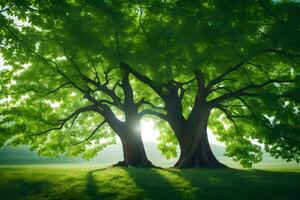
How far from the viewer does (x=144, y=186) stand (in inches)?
650

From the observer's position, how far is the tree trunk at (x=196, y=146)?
1013 inches

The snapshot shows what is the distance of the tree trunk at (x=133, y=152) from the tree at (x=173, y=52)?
1.20m

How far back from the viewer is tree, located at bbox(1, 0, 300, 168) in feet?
62.8

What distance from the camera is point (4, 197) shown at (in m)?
16.5

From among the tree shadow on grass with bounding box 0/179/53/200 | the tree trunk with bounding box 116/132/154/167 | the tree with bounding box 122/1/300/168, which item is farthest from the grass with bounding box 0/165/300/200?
the tree trunk with bounding box 116/132/154/167

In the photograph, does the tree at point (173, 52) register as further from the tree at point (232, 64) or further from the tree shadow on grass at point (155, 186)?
the tree shadow on grass at point (155, 186)

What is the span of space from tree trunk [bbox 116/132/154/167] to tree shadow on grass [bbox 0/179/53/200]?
908cm

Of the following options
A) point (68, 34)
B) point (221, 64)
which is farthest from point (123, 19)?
point (221, 64)

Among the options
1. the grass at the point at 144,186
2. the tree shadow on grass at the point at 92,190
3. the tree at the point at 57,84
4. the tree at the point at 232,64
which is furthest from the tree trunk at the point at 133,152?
the tree shadow on grass at the point at 92,190

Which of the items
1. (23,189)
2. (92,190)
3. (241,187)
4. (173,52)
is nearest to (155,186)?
(92,190)

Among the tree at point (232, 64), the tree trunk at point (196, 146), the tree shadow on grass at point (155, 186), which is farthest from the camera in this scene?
the tree trunk at point (196, 146)

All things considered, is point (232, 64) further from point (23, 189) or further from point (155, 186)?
point (23, 189)

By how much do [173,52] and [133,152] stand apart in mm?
9502

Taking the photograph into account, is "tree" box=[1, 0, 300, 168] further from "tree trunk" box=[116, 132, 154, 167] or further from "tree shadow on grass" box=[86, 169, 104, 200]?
"tree shadow on grass" box=[86, 169, 104, 200]
